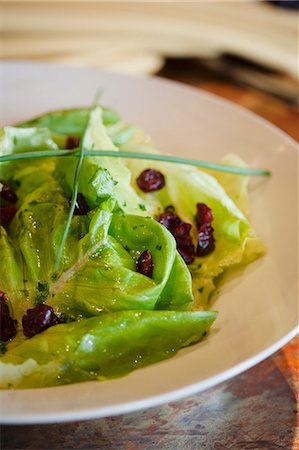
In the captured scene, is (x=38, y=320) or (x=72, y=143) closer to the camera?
(x=38, y=320)

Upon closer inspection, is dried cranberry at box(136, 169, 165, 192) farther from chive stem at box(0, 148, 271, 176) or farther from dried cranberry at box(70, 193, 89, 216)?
dried cranberry at box(70, 193, 89, 216)

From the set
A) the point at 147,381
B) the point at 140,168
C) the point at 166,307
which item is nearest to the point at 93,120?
the point at 140,168

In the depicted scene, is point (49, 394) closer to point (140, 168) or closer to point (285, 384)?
point (285, 384)

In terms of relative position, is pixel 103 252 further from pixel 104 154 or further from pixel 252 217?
pixel 252 217

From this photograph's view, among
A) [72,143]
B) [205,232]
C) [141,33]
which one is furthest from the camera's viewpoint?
[141,33]

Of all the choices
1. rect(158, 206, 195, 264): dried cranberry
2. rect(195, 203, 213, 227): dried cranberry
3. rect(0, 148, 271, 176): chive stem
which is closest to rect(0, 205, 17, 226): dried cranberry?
rect(0, 148, 271, 176): chive stem

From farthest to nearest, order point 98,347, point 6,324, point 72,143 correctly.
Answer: point 72,143 < point 6,324 < point 98,347

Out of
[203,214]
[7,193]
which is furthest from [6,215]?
[203,214]
